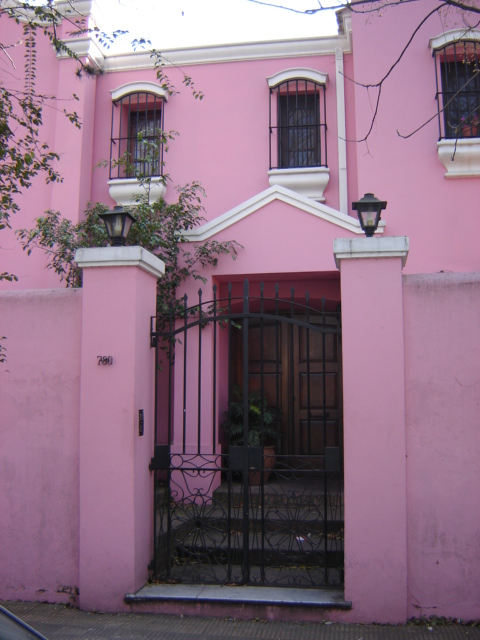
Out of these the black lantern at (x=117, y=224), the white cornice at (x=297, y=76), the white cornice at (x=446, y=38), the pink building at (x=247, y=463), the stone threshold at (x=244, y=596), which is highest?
the white cornice at (x=446, y=38)

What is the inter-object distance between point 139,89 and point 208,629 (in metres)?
7.95

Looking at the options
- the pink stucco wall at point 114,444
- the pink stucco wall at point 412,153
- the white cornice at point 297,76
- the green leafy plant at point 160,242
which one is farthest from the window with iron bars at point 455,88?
the pink stucco wall at point 114,444

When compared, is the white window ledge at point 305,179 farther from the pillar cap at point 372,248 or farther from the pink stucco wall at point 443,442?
the pink stucco wall at point 443,442

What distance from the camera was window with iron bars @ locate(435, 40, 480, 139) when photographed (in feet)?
27.6

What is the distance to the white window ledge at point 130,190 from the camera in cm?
914

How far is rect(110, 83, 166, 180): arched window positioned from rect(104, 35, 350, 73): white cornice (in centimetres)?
49

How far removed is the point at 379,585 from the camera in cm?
475

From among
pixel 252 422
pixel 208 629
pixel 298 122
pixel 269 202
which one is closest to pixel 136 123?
pixel 298 122

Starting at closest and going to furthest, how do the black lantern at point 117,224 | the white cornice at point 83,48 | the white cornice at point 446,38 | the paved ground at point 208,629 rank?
the paved ground at point 208,629 → the black lantern at point 117,224 → the white cornice at point 446,38 → the white cornice at point 83,48

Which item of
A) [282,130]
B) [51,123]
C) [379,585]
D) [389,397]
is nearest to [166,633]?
[379,585]

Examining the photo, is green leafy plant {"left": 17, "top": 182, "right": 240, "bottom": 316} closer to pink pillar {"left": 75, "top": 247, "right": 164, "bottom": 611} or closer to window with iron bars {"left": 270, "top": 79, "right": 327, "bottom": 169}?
window with iron bars {"left": 270, "top": 79, "right": 327, "bottom": 169}

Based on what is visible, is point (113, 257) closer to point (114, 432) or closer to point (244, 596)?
point (114, 432)

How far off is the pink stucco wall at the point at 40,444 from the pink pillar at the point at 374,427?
2410 millimetres

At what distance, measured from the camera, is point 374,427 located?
4.92 m
